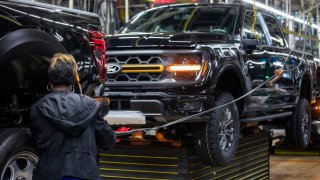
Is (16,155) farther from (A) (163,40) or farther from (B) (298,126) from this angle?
(B) (298,126)

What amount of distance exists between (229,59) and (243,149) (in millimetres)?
1906

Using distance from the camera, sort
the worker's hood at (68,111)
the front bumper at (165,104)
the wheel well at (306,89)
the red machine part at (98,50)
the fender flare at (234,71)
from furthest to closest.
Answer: the wheel well at (306,89), the fender flare at (234,71), the front bumper at (165,104), the red machine part at (98,50), the worker's hood at (68,111)

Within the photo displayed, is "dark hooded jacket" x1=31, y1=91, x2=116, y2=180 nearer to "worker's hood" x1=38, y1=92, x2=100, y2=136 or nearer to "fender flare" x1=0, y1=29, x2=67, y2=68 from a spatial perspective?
"worker's hood" x1=38, y1=92, x2=100, y2=136

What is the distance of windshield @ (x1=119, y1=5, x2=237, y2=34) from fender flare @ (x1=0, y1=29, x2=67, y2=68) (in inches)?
102

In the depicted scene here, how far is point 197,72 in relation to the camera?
4953 mm

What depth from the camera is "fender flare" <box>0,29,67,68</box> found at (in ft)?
10.6

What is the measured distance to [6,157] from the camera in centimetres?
319

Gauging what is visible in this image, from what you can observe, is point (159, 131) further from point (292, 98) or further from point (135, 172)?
point (292, 98)

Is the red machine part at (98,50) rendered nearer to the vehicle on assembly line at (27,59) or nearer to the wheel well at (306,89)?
the vehicle on assembly line at (27,59)

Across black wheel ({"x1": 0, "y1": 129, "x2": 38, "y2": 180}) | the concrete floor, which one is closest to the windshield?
black wheel ({"x1": 0, "y1": 129, "x2": 38, "y2": 180})

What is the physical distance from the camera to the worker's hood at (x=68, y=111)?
286cm

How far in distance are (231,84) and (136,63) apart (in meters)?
1.16

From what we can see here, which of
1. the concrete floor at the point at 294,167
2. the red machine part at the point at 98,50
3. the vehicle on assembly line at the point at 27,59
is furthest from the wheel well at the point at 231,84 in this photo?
the concrete floor at the point at 294,167

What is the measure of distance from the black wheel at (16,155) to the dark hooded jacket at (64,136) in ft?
1.01
